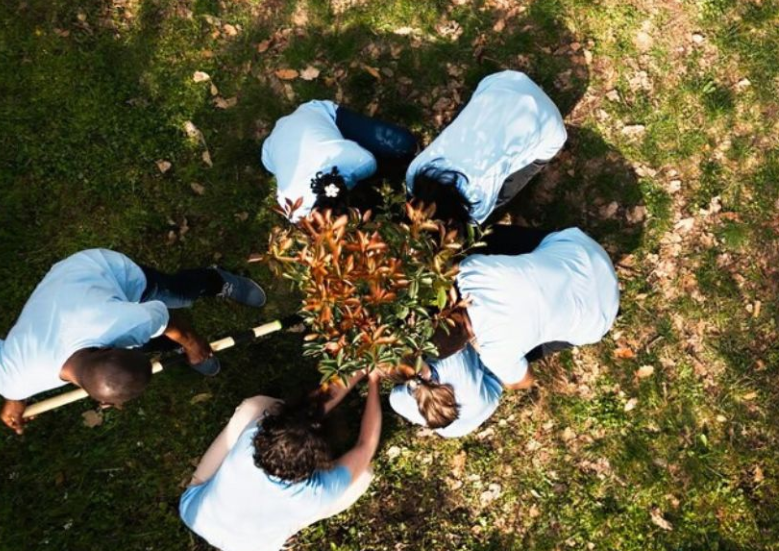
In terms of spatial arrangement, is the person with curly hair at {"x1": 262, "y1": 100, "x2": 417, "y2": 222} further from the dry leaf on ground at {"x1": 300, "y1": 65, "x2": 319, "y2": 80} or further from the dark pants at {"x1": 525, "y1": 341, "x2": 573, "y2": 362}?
the dark pants at {"x1": 525, "y1": 341, "x2": 573, "y2": 362}

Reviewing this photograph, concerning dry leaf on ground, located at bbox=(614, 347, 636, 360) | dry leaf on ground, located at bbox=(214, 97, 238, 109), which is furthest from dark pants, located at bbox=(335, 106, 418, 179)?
dry leaf on ground, located at bbox=(614, 347, 636, 360)

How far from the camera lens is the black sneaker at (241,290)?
546cm

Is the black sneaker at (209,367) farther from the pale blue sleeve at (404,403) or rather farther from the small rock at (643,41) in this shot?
the small rock at (643,41)

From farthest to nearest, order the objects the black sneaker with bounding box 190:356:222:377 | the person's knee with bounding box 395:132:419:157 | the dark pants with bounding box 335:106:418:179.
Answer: the black sneaker with bounding box 190:356:222:377
the person's knee with bounding box 395:132:419:157
the dark pants with bounding box 335:106:418:179

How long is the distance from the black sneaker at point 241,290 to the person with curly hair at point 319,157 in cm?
109

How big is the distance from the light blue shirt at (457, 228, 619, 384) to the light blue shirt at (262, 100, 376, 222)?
3.50 ft

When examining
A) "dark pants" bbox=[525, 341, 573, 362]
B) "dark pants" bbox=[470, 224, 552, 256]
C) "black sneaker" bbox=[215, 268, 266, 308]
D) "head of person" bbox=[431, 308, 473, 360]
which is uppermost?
"head of person" bbox=[431, 308, 473, 360]

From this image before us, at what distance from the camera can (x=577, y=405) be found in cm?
A: 569

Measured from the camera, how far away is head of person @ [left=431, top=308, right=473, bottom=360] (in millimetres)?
3842

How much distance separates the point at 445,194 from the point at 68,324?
8.52 ft

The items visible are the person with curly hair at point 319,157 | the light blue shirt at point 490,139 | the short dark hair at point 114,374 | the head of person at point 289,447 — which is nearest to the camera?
the short dark hair at point 114,374

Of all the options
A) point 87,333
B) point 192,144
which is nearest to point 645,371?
point 87,333

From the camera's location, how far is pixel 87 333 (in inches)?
160

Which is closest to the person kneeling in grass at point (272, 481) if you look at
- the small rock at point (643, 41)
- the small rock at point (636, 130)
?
the small rock at point (636, 130)
